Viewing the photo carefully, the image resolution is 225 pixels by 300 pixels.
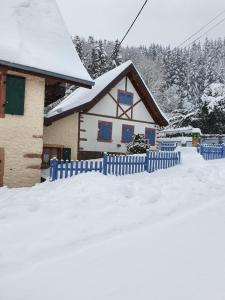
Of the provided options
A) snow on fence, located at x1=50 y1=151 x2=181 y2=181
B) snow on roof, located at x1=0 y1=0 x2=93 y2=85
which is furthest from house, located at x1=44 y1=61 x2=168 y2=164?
snow on fence, located at x1=50 y1=151 x2=181 y2=181

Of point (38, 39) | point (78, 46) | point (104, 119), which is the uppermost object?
point (78, 46)

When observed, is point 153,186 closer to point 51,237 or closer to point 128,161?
point 128,161

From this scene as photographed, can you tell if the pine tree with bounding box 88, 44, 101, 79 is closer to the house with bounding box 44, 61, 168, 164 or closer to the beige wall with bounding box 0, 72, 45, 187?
the house with bounding box 44, 61, 168, 164

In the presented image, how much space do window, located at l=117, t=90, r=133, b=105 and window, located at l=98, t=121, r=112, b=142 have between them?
184 cm

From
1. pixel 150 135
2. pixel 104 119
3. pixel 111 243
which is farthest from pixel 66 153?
pixel 111 243

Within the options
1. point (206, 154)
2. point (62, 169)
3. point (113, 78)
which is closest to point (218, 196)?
point (62, 169)

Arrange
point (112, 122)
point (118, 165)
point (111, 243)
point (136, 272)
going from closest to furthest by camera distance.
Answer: point (136, 272) → point (111, 243) → point (118, 165) → point (112, 122)

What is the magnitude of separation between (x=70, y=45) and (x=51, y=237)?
938 centimetres

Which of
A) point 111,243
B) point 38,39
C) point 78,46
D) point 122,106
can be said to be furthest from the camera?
point 78,46

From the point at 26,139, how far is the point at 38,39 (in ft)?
13.3

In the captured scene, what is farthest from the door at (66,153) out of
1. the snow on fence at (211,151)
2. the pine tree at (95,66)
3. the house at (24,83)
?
the pine tree at (95,66)

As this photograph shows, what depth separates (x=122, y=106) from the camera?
63.9 feet

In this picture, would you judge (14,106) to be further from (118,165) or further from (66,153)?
(66,153)

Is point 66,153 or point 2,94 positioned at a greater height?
point 2,94
